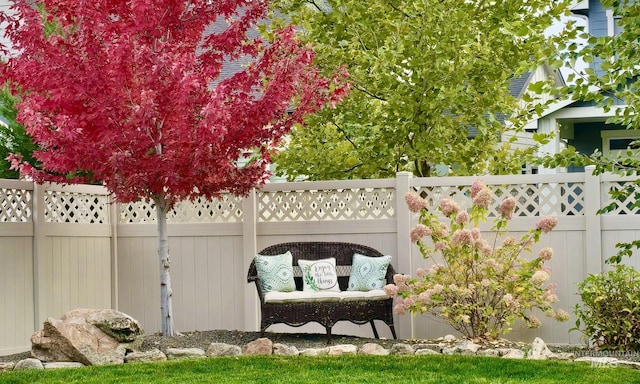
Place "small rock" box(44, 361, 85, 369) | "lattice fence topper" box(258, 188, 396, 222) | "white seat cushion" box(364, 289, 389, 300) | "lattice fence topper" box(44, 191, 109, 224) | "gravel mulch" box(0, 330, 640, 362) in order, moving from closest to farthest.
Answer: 1. "small rock" box(44, 361, 85, 369)
2. "gravel mulch" box(0, 330, 640, 362)
3. "white seat cushion" box(364, 289, 389, 300)
4. "lattice fence topper" box(44, 191, 109, 224)
5. "lattice fence topper" box(258, 188, 396, 222)

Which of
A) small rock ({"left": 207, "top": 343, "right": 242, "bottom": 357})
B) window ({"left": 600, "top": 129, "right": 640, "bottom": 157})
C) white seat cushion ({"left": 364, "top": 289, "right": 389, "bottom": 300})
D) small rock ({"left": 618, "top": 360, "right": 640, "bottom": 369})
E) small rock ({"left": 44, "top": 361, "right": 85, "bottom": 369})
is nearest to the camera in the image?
small rock ({"left": 618, "top": 360, "right": 640, "bottom": 369})

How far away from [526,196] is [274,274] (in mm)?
2225

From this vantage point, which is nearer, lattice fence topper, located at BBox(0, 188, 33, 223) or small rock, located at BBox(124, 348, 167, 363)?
small rock, located at BBox(124, 348, 167, 363)

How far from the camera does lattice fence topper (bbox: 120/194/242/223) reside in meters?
9.20

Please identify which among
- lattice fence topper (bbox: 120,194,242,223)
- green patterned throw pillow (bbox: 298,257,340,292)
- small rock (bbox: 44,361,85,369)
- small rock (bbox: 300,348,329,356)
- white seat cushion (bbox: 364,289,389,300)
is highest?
lattice fence topper (bbox: 120,194,242,223)

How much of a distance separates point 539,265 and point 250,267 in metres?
2.33

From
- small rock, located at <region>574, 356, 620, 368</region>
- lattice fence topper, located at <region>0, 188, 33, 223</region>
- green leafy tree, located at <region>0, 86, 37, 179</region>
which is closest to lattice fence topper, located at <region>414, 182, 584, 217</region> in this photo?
small rock, located at <region>574, 356, 620, 368</region>

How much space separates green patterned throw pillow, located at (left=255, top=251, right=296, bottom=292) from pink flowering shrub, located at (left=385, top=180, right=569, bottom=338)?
0.89 meters

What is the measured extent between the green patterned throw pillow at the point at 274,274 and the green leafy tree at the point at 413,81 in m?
2.33

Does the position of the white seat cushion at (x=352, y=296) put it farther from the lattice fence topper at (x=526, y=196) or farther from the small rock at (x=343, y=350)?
the lattice fence topper at (x=526, y=196)

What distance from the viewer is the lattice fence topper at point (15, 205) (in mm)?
8188

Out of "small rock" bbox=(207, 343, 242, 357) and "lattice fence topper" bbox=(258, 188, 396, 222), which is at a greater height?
"lattice fence topper" bbox=(258, 188, 396, 222)

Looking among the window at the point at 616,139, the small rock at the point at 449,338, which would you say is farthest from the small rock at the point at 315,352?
the window at the point at 616,139

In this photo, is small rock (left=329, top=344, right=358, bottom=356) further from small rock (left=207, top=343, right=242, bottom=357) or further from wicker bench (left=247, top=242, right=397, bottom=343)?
small rock (left=207, top=343, right=242, bottom=357)
